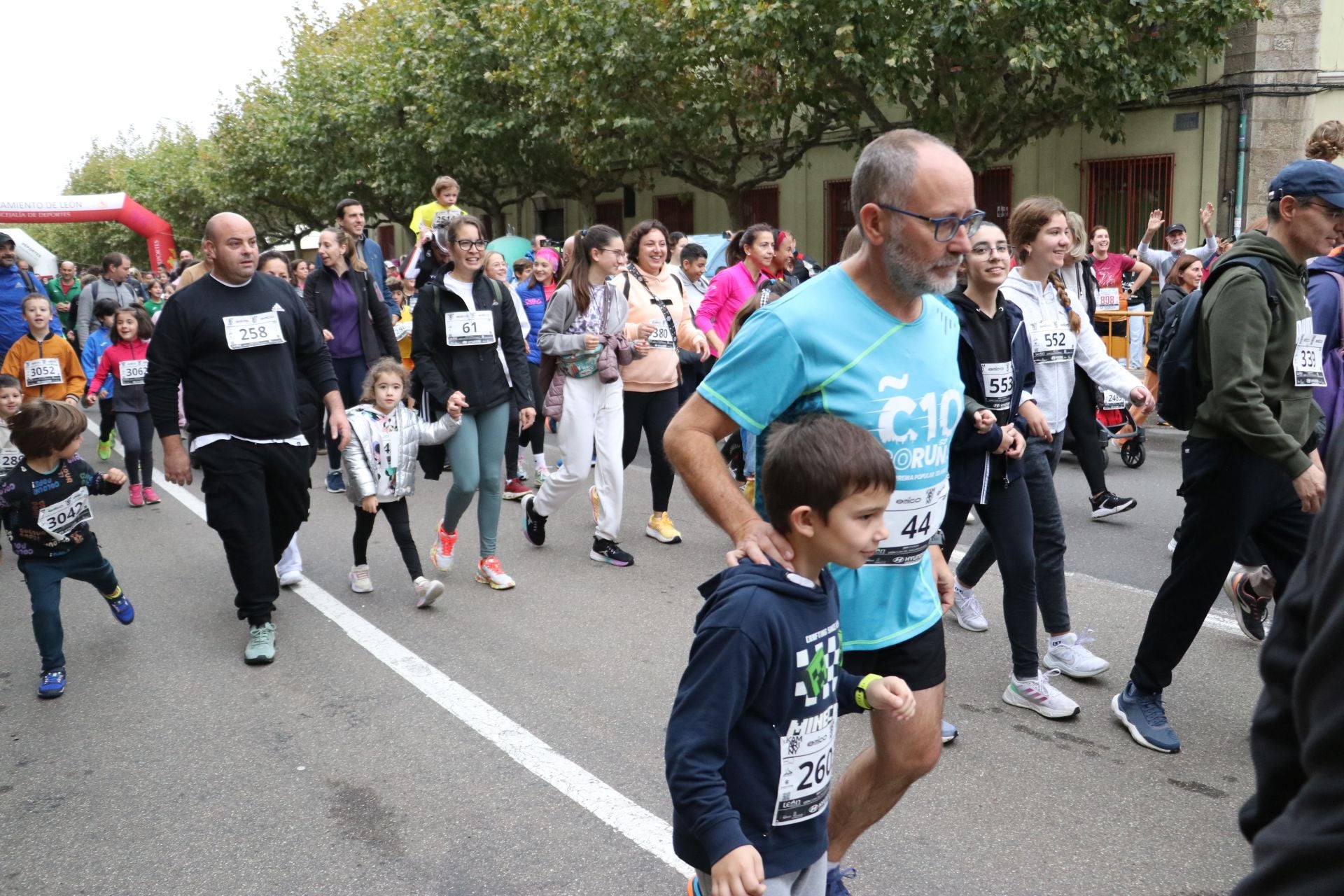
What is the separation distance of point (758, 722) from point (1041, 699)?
8.42 ft

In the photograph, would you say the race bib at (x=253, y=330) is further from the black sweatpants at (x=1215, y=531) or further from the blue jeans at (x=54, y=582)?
the black sweatpants at (x=1215, y=531)

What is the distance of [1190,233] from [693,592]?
48.5 ft

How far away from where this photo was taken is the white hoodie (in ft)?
16.7

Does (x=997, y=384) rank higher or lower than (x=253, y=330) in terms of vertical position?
lower

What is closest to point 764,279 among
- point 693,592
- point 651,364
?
point 651,364

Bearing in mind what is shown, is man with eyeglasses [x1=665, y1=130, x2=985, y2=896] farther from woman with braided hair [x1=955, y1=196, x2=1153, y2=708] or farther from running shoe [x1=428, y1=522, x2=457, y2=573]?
running shoe [x1=428, y1=522, x2=457, y2=573]

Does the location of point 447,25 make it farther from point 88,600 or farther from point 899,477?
point 899,477

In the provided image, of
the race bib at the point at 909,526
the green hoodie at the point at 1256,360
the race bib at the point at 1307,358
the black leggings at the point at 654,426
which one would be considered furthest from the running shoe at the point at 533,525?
the race bib at the point at 909,526

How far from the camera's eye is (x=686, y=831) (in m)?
2.27

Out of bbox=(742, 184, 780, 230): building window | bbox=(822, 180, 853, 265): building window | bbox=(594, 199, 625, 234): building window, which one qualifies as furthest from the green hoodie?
bbox=(594, 199, 625, 234): building window

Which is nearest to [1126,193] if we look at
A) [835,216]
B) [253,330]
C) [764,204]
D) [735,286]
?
[835,216]

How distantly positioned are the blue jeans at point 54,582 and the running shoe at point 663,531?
3.19 m

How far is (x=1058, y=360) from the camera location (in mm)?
5238

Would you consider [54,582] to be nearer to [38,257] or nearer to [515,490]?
[515,490]
